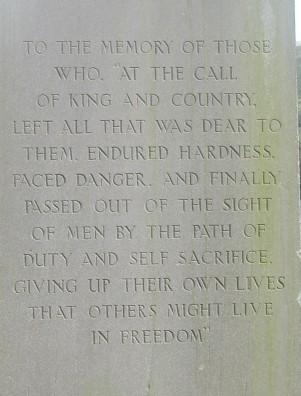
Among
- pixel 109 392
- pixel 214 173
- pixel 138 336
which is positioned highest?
pixel 214 173

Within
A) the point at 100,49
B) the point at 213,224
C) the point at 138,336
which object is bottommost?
the point at 138,336

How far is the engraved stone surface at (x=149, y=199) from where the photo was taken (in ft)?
15.3

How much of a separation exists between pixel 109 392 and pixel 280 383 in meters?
1.26

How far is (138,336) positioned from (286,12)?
2614 millimetres

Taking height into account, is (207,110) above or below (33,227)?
above

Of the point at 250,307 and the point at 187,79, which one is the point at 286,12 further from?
the point at 250,307

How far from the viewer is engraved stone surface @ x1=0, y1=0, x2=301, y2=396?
15.3ft

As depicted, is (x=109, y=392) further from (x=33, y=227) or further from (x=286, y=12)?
(x=286, y=12)

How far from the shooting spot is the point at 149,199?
470 cm

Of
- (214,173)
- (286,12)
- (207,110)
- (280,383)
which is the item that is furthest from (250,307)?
(286,12)

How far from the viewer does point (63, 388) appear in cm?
469

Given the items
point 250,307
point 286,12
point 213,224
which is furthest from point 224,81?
point 250,307

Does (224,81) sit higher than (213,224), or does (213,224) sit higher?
(224,81)

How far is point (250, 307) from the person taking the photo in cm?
476
